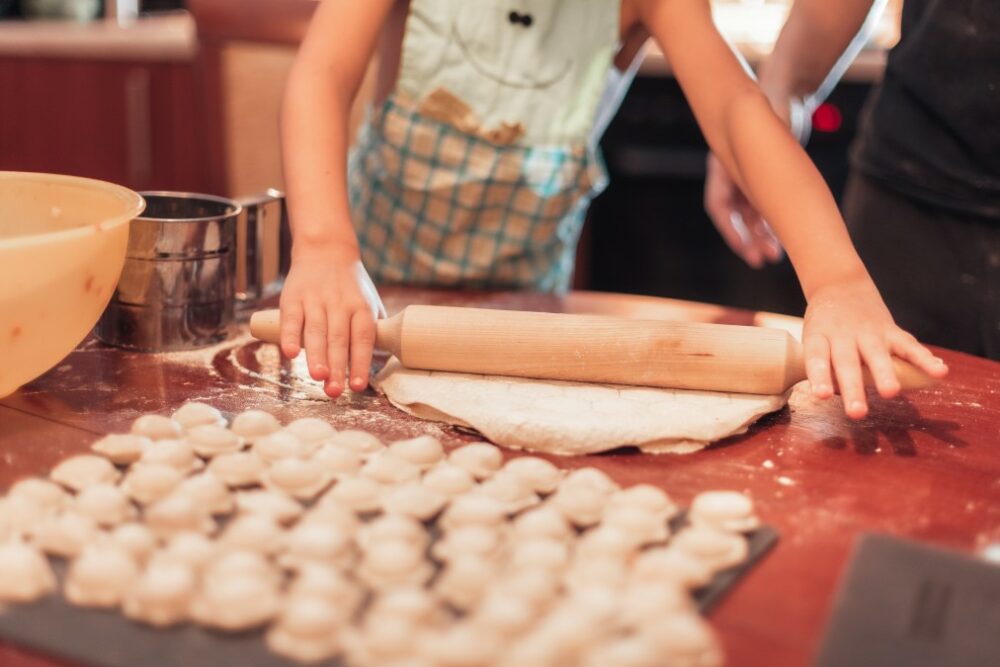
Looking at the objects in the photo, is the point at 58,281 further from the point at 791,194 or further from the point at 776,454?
the point at 791,194

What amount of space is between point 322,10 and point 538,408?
563mm

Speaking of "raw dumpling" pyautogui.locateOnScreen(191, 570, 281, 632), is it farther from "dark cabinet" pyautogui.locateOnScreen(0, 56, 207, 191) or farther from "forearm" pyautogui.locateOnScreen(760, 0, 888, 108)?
"dark cabinet" pyautogui.locateOnScreen(0, 56, 207, 191)

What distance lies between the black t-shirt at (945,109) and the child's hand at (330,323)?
0.77 m

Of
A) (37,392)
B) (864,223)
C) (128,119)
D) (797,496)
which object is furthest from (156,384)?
(128,119)

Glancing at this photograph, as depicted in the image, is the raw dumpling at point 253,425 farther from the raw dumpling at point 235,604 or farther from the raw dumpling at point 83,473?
the raw dumpling at point 235,604

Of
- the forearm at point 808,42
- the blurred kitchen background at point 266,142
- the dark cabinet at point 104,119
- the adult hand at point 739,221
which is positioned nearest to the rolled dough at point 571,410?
the adult hand at point 739,221

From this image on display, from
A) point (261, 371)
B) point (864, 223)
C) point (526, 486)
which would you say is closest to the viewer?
point (526, 486)

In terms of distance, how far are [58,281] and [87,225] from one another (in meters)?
0.11

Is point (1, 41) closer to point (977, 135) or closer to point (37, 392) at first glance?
point (37, 392)

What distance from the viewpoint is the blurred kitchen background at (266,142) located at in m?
2.46

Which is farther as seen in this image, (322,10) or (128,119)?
(128,119)

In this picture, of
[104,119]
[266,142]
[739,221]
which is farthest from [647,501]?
[104,119]

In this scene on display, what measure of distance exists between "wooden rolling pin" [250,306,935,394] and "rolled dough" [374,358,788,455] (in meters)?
0.01

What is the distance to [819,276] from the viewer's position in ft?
3.18
